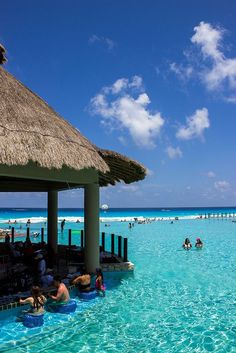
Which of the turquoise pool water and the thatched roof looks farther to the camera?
the thatched roof

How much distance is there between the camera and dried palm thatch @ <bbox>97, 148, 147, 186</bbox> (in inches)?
529

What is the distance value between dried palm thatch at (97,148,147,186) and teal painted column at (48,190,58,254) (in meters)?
2.64

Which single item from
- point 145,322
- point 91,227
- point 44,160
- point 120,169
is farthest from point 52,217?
point 145,322

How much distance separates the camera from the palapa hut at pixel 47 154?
31.9ft

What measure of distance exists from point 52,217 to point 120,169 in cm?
581

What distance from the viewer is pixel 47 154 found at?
10.1 metres

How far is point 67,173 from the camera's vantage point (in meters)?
12.2

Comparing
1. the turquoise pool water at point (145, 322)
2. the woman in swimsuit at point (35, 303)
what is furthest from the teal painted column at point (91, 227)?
the woman in swimsuit at point (35, 303)

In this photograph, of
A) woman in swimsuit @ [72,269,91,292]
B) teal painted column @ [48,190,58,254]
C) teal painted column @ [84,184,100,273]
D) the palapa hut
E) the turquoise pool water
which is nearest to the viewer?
the turquoise pool water

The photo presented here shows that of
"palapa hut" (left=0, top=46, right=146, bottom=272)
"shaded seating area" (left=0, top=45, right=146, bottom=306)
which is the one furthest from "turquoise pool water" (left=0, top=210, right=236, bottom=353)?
"palapa hut" (left=0, top=46, right=146, bottom=272)

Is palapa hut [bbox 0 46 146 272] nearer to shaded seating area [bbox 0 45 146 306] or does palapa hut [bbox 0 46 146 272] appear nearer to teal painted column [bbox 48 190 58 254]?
shaded seating area [bbox 0 45 146 306]

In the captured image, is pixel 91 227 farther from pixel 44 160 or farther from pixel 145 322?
pixel 145 322

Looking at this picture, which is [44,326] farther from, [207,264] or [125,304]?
[207,264]

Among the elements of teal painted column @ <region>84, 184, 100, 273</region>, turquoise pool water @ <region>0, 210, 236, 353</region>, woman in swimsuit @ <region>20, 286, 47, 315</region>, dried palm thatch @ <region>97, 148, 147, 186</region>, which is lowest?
turquoise pool water @ <region>0, 210, 236, 353</region>
